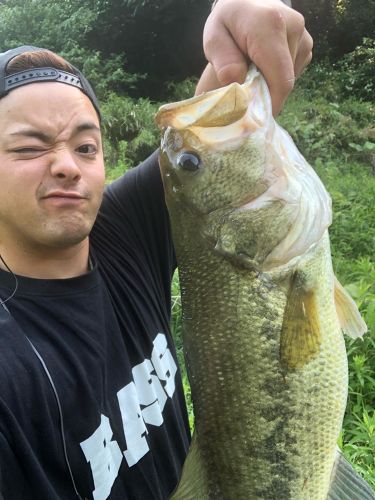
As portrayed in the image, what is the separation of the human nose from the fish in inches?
13.2

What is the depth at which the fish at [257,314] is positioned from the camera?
1.79m

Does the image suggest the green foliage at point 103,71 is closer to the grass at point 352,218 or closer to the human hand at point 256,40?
the grass at point 352,218

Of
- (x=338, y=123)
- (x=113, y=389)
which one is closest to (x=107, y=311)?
(x=113, y=389)

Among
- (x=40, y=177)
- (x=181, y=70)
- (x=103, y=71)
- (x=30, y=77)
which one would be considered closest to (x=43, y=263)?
(x=40, y=177)

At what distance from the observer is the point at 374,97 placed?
50.6 ft

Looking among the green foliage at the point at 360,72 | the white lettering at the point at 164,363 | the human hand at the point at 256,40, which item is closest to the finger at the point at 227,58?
the human hand at the point at 256,40

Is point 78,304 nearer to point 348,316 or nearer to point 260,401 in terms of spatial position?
point 260,401

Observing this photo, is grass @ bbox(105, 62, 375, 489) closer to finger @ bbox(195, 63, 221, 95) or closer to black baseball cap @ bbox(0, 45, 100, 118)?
finger @ bbox(195, 63, 221, 95)

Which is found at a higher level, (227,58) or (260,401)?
(227,58)

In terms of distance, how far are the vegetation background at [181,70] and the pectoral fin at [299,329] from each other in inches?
201

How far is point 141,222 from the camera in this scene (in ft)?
8.06

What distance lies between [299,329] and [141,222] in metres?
0.94

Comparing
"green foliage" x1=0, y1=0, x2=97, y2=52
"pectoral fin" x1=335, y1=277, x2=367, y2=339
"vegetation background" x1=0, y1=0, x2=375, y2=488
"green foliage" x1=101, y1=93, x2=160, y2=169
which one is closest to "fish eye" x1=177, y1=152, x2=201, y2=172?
"pectoral fin" x1=335, y1=277, x2=367, y2=339

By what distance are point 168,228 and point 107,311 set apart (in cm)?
57
